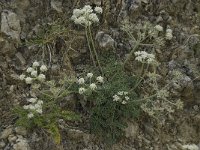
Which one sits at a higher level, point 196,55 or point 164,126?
point 196,55

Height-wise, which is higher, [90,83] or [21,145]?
[90,83]

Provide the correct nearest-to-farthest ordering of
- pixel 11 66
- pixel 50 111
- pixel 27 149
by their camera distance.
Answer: pixel 27 149, pixel 50 111, pixel 11 66

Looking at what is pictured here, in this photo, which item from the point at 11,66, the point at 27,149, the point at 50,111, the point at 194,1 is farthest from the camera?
the point at 194,1

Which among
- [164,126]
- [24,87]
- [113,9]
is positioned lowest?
[164,126]

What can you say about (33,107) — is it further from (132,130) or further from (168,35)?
(168,35)

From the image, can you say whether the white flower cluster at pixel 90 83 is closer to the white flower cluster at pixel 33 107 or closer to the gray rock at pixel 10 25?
the white flower cluster at pixel 33 107

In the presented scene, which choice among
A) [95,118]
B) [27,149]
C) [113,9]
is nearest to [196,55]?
[113,9]

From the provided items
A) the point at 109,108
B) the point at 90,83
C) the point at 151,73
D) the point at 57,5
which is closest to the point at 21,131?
the point at 90,83

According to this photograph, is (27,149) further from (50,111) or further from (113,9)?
(113,9)
